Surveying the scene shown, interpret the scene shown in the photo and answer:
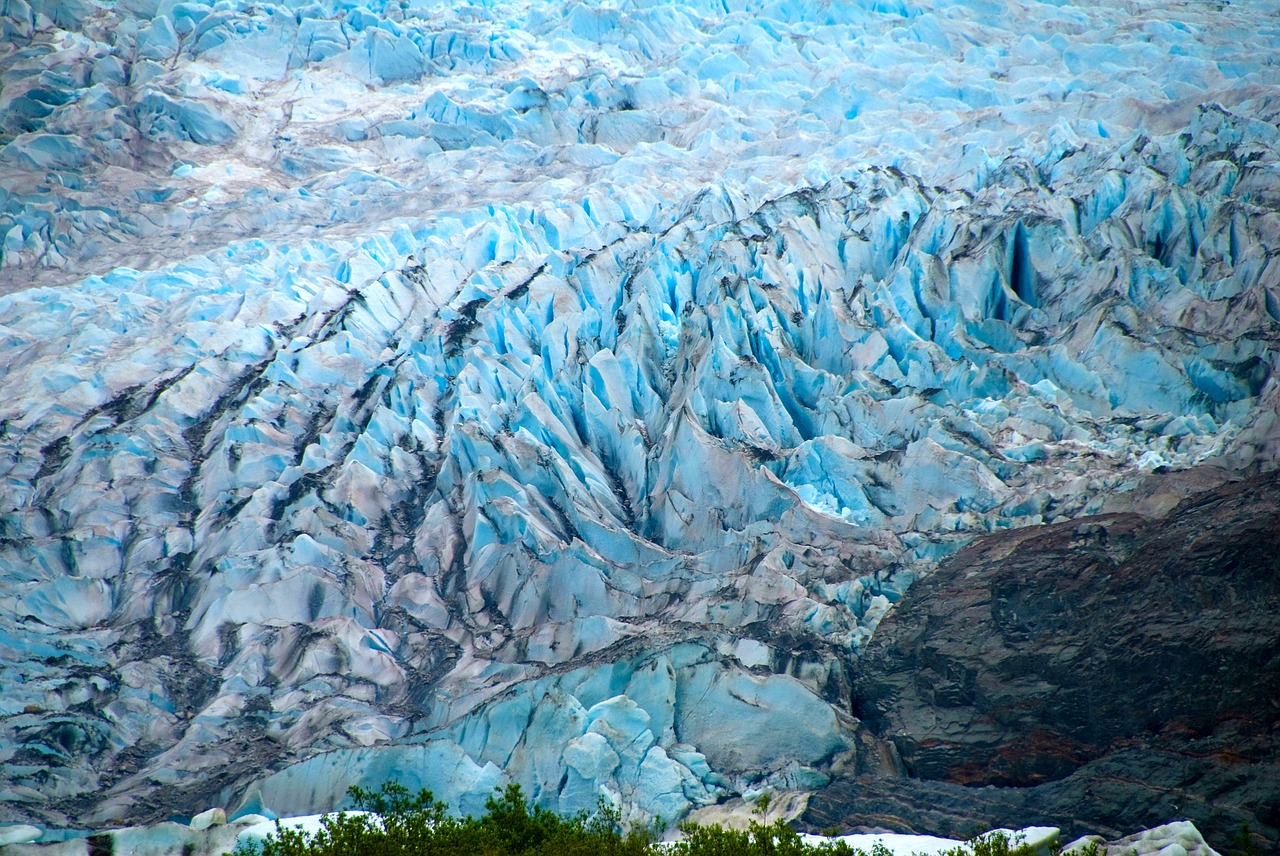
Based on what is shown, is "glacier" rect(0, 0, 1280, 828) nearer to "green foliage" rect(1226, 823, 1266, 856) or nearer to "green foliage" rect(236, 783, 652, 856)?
"green foliage" rect(236, 783, 652, 856)

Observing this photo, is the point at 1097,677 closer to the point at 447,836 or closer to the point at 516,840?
the point at 516,840

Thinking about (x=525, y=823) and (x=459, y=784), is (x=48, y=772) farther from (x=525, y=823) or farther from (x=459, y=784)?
(x=525, y=823)

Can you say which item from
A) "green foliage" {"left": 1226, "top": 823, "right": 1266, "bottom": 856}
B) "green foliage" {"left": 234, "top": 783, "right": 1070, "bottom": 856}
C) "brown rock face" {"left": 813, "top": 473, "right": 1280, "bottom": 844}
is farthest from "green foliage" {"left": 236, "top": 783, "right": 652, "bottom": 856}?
"green foliage" {"left": 1226, "top": 823, "right": 1266, "bottom": 856}

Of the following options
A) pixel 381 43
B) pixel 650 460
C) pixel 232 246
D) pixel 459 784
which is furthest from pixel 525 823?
pixel 381 43

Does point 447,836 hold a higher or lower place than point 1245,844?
lower

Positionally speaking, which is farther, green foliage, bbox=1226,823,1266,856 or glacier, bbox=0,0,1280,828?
glacier, bbox=0,0,1280,828

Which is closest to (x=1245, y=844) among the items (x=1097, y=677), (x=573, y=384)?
(x=1097, y=677)

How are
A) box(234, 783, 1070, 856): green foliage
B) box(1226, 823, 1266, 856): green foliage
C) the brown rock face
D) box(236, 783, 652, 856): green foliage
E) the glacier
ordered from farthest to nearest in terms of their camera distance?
the glacier → the brown rock face → box(236, 783, 652, 856): green foliage → box(234, 783, 1070, 856): green foliage → box(1226, 823, 1266, 856): green foliage
